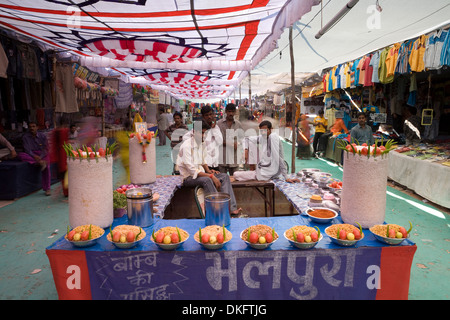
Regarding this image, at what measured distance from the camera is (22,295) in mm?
2672

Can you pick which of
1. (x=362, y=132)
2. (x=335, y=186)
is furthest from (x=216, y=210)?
(x=362, y=132)

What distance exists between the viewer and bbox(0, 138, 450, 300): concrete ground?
9.11 feet

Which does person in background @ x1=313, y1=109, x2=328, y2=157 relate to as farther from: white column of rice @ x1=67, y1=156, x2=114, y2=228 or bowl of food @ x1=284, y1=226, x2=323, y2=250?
white column of rice @ x1=67, y1=156, x2=114, y2=228

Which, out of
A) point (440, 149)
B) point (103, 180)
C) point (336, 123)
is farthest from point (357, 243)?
point (336, 123)

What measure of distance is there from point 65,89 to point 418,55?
7.45 meters

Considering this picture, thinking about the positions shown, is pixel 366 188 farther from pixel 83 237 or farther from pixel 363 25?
pixel 363 25

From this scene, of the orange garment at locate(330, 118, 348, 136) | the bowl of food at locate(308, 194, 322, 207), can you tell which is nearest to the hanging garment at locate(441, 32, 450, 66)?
the bowl of food at locate(308, 194, 322, 207)

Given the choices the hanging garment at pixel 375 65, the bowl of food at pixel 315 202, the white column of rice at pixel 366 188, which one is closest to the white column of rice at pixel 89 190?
the bowl of food at pixel 315 202

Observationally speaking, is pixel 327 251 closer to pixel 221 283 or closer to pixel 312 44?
pixel 221 283

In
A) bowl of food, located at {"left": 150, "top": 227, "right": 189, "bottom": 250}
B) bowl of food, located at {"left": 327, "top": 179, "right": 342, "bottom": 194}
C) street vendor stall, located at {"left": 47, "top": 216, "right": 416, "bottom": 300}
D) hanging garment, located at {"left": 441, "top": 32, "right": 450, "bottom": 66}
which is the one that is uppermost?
hanging garment, located at {"left": 441, "top": 32, "right": 450, "bottom": 66}

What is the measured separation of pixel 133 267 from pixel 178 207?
2.57 m

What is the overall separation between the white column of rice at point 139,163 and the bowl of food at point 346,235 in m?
2.48

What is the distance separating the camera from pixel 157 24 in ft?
13.5

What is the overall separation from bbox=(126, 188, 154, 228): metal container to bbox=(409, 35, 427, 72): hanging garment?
5.52 meters
